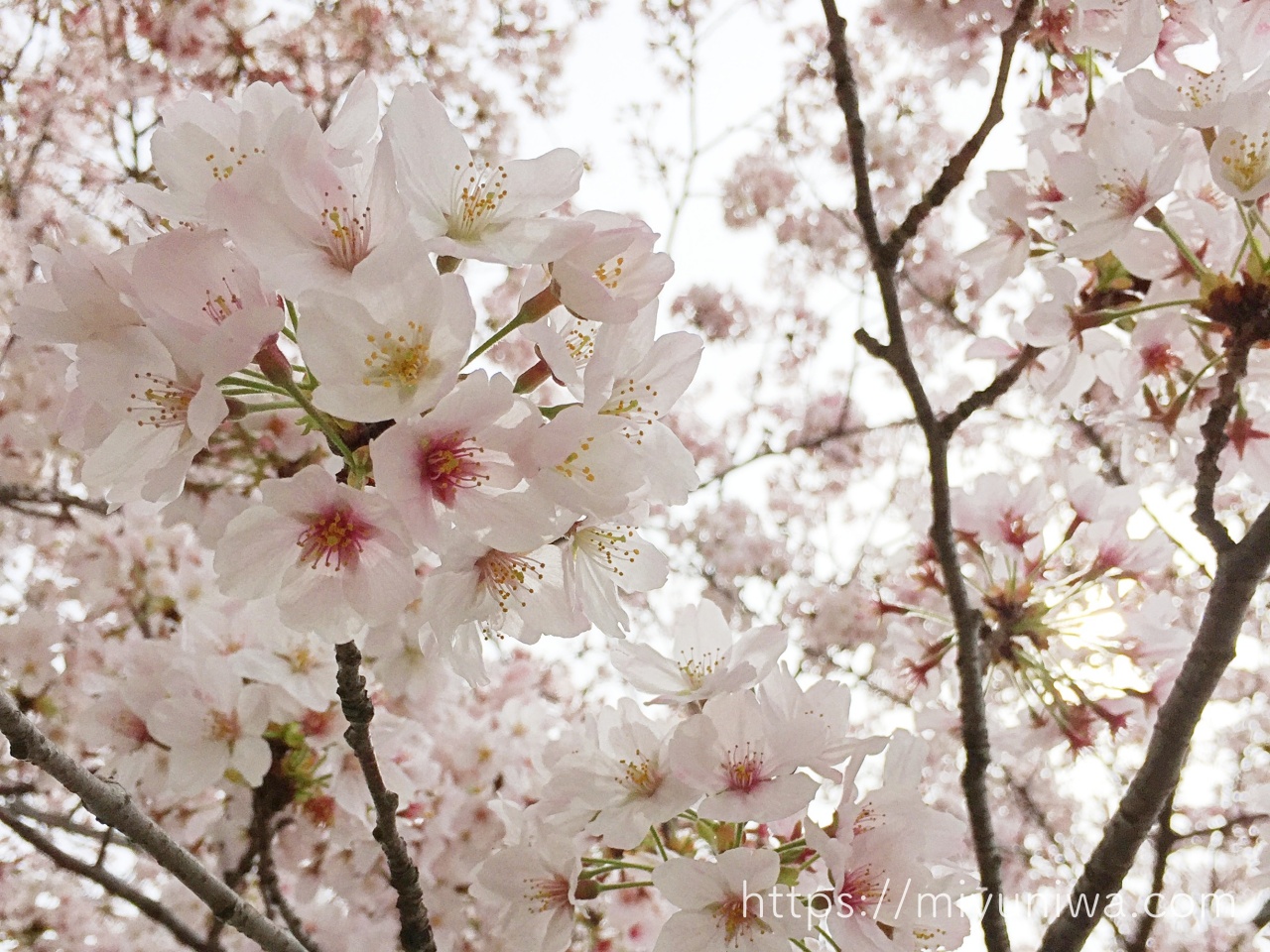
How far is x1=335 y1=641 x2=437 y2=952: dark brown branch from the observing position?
1206mm

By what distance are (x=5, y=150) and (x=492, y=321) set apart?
2.48 meters

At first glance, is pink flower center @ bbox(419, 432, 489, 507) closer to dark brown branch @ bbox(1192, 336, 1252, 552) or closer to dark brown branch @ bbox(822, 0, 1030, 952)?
dark brown branch @ bbox(822, 0, 1030, 952)

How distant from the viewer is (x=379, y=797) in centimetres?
129

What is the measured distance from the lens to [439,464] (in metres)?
1.00

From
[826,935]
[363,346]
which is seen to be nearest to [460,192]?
[363,346]

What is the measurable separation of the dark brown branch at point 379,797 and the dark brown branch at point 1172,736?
1.15 m

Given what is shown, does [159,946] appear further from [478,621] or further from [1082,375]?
[1082,375]

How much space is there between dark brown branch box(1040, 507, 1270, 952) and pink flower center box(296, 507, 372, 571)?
140cm

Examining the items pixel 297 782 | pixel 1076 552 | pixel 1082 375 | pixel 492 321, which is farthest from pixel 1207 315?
pixel 492 321

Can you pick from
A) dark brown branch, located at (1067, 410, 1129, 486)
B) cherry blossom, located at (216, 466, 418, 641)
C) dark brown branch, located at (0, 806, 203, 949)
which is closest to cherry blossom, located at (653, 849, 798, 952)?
cherry blossom, located at (216, 466, 418, 641)

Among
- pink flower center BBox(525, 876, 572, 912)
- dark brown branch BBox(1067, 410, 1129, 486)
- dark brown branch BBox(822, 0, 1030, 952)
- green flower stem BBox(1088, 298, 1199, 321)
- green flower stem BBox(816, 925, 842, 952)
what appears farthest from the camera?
dark brown branch BBox(1067, 410, 1129, 486)

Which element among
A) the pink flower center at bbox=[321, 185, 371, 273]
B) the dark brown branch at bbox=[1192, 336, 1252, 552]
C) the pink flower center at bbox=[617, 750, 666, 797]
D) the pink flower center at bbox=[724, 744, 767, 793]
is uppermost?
the dark brown branch at bbox=[1192, 336, 1252, 552]

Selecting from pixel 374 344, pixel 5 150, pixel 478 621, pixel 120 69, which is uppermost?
pixel 120 69

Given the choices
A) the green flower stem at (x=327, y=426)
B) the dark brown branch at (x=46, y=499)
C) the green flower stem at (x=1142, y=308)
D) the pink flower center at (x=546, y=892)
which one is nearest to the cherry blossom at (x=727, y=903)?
the pink flower center at (x=546, y=892)
